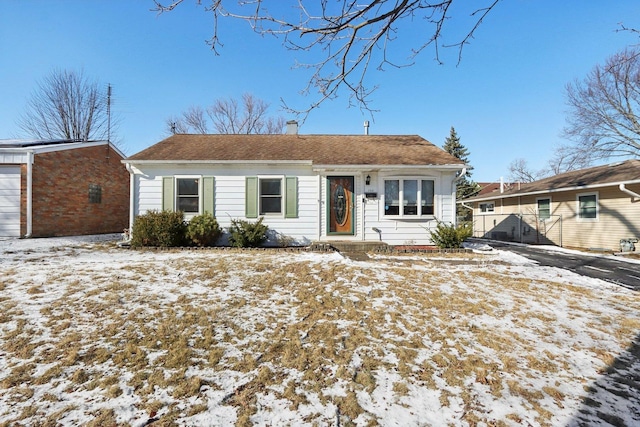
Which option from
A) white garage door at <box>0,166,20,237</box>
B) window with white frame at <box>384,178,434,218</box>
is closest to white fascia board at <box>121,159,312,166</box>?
window with white frame at <box>384,178,434,218</box>

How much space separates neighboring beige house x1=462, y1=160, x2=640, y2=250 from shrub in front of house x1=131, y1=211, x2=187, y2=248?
16198 mm

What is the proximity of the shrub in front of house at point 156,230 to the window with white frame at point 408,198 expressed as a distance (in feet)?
22.3

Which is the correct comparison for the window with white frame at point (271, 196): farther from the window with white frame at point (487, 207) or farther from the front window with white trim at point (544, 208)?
the window with white frame at point (487, 207)

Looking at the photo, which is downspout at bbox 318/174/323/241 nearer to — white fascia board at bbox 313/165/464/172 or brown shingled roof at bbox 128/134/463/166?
white fascia board at bbox 313/165/464/172

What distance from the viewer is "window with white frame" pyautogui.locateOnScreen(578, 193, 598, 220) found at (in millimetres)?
11961

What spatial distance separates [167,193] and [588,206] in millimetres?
17482

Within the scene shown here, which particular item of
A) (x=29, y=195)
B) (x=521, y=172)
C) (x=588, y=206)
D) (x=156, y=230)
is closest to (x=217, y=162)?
(x=156, y=230)

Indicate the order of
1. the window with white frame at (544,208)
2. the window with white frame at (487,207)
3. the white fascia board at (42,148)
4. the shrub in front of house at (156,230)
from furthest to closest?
the window with white frame at (487,207), the window with white frame at (544,208), the white fascia board at (42,148), the shrub in front of house at (156,230)

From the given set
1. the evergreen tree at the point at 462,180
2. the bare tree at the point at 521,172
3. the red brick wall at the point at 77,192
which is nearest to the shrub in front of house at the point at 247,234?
the red brick wall at the point at 77,192

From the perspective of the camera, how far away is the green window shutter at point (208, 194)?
30.7 ft

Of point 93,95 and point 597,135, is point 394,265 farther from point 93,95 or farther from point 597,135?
point 93,95

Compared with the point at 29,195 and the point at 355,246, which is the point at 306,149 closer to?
the point at 355,246

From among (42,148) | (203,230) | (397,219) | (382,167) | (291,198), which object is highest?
(42,148)

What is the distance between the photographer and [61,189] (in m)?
11.1
